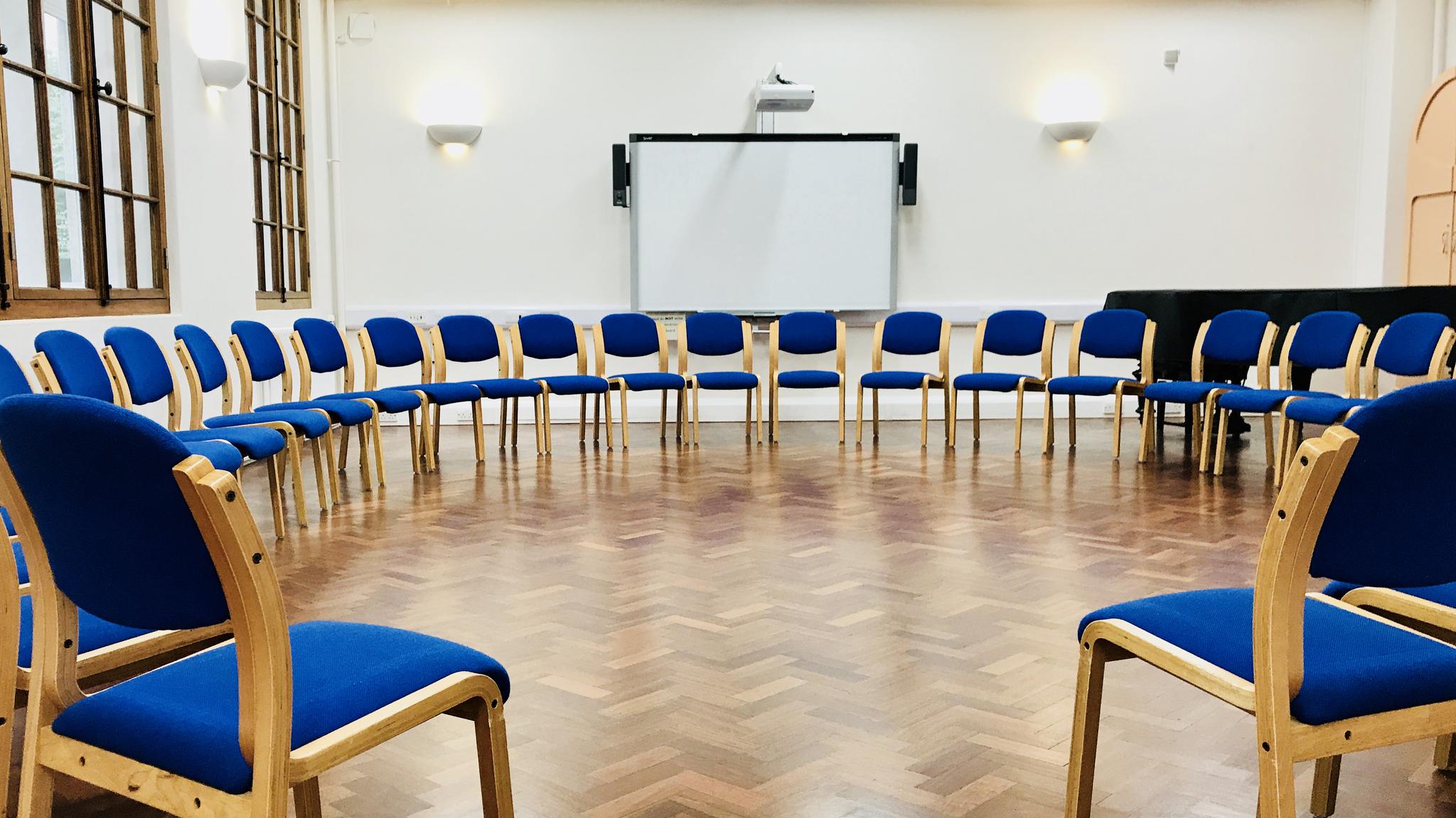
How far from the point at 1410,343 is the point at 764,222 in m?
4.35

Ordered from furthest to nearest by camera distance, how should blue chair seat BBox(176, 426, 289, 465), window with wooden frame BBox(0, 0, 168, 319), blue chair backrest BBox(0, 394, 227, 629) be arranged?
window with wooden frame BBox(0, 0, 168, 319) < blue chair seat BBox(176, 426, 289, 465) < blue chair backrest BBox(0, 394, 227, 629)

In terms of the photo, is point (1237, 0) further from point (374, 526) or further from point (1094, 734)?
point (1094, 734)

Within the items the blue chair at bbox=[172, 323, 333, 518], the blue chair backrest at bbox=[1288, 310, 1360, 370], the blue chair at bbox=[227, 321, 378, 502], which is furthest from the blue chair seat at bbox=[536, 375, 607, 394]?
the blue chair backrest at bbox=[1288, 310, 1360, 370]

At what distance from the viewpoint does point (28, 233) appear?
445 cm

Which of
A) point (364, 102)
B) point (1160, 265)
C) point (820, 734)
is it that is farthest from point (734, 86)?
point (820, 734)

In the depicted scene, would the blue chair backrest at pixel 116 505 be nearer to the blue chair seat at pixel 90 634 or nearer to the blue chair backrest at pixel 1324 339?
the blue chair seat at pixel 90 634

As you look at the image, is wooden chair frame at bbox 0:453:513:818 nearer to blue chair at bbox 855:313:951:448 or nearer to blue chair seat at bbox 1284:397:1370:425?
blue chair seat at bbox 1284:397:1370:425

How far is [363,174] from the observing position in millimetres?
8320

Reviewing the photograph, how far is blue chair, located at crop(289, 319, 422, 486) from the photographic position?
5.40 meters

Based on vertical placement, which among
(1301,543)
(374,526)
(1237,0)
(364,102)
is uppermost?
(1237,0)

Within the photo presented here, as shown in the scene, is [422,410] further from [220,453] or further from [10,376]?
[10,376]

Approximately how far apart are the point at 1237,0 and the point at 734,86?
3912 millimetres

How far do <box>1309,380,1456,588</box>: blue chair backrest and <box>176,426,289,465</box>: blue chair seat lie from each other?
3.48 m

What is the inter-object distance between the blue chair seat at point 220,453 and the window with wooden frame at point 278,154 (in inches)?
140
